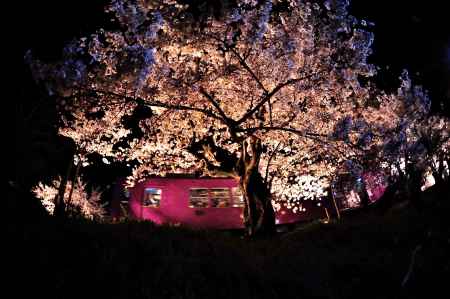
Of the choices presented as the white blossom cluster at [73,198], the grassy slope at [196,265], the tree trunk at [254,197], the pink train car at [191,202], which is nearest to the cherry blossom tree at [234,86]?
the tree trunk at [254,197]

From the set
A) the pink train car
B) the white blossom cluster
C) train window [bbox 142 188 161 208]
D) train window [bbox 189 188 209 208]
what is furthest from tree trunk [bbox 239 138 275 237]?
the white blossom cluster

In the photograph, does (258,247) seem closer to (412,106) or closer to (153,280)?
(153,280)

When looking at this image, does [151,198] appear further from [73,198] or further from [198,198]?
[73,198]

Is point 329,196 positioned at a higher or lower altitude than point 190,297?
higher

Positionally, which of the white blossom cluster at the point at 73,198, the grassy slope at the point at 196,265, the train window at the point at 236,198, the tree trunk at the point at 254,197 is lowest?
the grassy slope at the point at 196,265

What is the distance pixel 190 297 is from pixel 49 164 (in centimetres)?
2699

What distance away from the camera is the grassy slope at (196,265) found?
4.43m

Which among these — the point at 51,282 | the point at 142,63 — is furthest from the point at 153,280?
the point at 142,63

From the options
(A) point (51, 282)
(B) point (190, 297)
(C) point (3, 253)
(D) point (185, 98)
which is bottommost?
(B) point (190, 297)

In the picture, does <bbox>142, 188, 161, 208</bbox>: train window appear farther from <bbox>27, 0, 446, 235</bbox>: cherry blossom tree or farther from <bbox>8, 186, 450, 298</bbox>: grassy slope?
<bbox>8, 186, 450, 298</bbox>: grassy slope

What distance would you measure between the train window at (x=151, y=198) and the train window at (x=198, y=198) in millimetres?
1488

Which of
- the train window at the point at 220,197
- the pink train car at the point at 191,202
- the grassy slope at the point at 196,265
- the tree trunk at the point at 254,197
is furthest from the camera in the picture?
the train window at the point at 220,197

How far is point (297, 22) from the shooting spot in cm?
1058

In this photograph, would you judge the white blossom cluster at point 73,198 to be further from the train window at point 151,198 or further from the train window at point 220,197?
the train window at point 220,197
